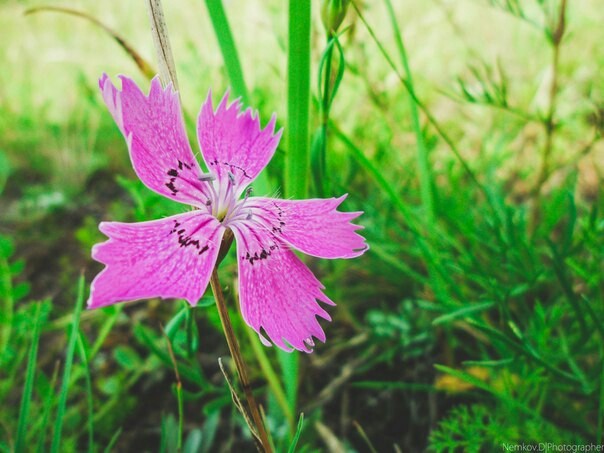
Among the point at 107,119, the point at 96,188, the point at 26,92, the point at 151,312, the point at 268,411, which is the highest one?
the point at 26,92

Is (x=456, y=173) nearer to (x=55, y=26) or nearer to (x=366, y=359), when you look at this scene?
(x=366, y=359)

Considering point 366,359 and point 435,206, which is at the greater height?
point 435,206

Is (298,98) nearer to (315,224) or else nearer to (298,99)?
(298,99)

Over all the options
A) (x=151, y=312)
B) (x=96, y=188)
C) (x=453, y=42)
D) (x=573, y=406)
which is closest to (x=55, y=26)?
(x=96, y=188)

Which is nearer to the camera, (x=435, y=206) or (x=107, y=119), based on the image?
(x=435, y=206)

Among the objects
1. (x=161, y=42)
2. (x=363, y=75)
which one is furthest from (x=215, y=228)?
(x=363, y=75)

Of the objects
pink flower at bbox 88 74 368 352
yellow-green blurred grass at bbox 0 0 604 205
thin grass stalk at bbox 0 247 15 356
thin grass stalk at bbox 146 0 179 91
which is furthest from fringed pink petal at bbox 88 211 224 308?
yellow-green blurred grass at bbox 0 0 604 205

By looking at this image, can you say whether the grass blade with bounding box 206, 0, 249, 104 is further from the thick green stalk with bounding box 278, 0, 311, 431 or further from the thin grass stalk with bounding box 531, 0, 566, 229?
the thin grass stalk with bounding box 531, 0, 566, 229
